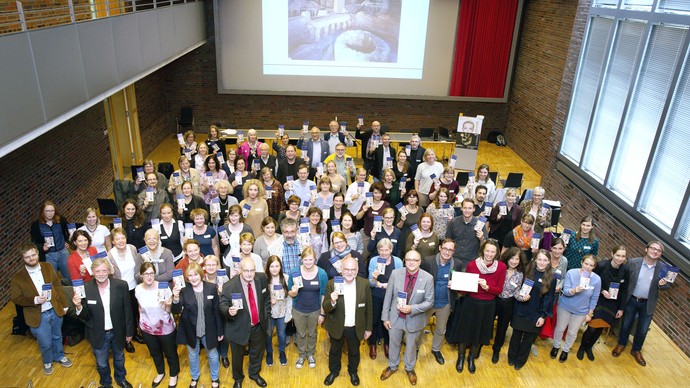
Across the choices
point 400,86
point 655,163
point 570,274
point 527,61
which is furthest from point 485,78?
point 570,274

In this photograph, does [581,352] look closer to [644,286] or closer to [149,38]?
[644,286]

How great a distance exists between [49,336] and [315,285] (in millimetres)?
2927

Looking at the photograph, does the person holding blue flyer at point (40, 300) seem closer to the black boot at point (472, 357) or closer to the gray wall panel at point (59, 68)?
the gray wall panel at point (59, 68)

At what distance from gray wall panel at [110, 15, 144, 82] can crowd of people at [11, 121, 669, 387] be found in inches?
72.6

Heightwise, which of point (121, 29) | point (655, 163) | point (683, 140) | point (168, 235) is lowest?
point (168, 235)

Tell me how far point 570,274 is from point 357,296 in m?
2.49

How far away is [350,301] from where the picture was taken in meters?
5.01

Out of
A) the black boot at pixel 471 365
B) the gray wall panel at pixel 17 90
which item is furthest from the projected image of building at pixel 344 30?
the black boot at pixel 471 365

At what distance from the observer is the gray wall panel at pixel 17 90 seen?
443 centimetres

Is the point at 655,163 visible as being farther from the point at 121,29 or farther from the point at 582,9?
the point at 121,29

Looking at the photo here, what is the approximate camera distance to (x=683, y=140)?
667cm

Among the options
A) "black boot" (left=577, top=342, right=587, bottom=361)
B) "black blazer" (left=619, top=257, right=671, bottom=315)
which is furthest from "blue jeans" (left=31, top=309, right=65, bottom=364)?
"black blazer" (left=619, top=257, right=671, bottom=315)

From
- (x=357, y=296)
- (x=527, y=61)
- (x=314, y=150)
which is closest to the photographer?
(x=357, y=296)

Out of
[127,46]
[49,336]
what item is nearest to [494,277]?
[49,336]
